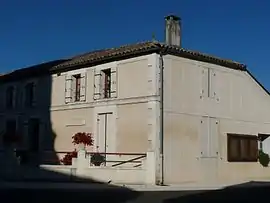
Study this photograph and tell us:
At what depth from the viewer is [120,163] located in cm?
2039

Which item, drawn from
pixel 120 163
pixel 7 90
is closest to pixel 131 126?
pixel 120 163

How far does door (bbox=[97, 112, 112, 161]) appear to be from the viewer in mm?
22089

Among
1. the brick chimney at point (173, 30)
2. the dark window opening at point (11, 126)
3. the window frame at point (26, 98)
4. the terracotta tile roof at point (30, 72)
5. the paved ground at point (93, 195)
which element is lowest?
the paved ground at point (93, 195)

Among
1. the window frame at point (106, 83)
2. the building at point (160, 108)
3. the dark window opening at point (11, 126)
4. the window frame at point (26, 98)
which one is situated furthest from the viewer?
the dark window opening at point (11, 126)

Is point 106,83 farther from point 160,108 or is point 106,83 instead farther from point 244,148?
point 244,148

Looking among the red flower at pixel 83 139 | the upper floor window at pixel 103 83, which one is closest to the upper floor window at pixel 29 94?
the red flower at pixel 83 139

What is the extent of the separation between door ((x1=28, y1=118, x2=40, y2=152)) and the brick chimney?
8.64 metres

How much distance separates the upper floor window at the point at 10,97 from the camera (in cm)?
2802

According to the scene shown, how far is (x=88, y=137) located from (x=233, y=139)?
7.12 metres

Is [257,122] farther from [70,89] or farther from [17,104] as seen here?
[17,104]

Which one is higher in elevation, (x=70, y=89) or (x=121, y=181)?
(x=70, y=89)

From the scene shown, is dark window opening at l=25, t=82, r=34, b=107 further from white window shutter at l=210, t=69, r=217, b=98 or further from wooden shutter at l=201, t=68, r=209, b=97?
white window shutter at l=210, t=69, r=217, b=98

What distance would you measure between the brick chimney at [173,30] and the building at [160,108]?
0.05 meters

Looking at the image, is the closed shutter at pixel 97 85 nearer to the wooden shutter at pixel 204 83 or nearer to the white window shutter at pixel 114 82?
the white window shutter at pixel 114 82
